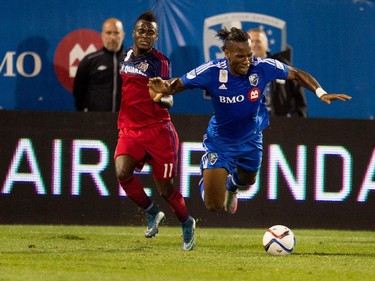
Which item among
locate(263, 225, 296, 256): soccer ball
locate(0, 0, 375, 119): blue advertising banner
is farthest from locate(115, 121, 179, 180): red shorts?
locate(0, 0, 375, 119): blue advertising banner

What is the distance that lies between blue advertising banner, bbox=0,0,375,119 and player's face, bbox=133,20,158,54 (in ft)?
9.27

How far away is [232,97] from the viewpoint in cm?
1083

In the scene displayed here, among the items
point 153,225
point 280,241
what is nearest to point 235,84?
point 280,241

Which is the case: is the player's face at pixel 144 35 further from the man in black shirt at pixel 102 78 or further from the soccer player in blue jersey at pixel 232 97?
the man in black shirt at pixel 102 78

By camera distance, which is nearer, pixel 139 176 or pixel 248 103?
pixel 248 103

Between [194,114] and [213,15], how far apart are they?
1478mm

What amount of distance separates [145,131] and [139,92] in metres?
0.41

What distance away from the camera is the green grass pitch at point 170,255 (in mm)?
8875

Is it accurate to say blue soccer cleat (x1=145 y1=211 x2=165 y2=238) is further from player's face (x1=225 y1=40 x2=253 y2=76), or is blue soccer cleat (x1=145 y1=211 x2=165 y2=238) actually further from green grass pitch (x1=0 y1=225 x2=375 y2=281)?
player's face (x1=225 y1=40 x2=253 y2=76)

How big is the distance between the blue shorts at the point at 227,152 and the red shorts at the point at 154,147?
40cm

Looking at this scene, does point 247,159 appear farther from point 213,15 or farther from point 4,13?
point 4,13

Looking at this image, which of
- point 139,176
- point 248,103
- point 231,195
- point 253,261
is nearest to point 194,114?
point 139,176

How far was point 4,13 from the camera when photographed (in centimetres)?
1446

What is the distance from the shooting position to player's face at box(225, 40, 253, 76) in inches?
417
